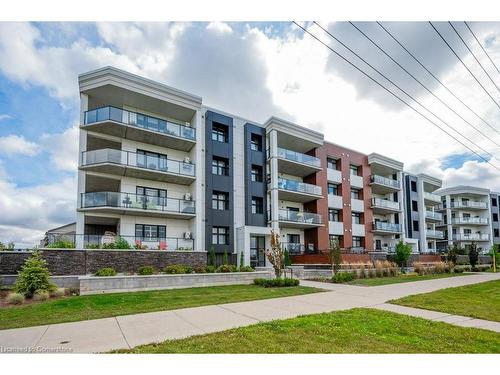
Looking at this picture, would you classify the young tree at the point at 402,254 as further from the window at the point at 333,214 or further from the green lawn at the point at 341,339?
the green lawn at the point at 341,339

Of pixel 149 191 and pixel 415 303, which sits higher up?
pixel 149 191

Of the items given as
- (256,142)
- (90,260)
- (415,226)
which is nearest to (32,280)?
(90,260)

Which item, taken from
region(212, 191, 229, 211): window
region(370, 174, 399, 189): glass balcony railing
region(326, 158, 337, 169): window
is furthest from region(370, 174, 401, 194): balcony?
region(212, 191, 229, 211): window

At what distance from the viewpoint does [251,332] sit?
21.9ft

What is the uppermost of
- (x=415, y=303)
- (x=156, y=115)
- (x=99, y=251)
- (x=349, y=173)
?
(x=156, y=115)

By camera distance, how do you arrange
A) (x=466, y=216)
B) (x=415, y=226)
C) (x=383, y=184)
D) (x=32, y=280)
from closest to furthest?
(x=32, y=280) < (x=383, y=184) < (x=415, y=226) < (x=466, y=216)

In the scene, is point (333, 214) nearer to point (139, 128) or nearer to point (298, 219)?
point (298, 219)

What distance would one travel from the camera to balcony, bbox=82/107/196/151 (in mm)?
20266

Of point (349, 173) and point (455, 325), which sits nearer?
point (455, 325)

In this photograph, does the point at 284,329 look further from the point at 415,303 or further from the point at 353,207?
the point at 353,207

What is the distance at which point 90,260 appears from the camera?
16594 millimetres

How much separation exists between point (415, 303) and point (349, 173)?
24.5 metres

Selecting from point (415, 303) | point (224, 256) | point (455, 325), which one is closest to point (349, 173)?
point (224, 256)

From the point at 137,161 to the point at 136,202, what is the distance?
2558 mm
